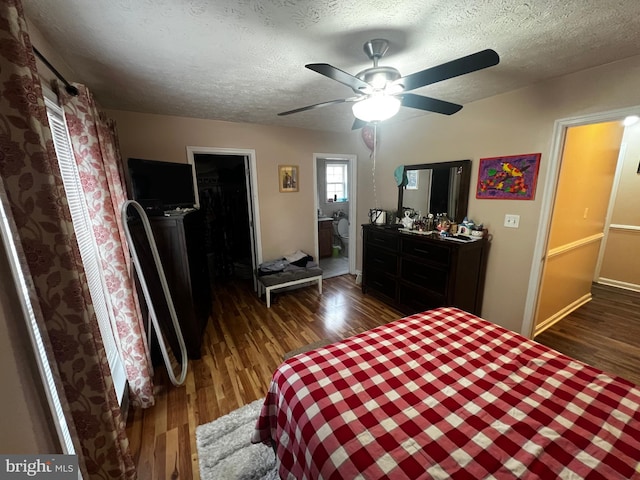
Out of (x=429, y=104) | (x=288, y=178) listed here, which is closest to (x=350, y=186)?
(x=288, y=178)

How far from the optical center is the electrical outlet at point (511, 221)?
93.8 inches

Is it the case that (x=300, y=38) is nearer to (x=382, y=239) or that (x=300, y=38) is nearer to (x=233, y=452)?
(x=382, y=239)

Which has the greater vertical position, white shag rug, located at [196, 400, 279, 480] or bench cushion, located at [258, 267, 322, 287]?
bench cushion, located at [258, 267, 322, 287]

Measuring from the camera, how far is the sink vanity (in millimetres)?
A: 2533

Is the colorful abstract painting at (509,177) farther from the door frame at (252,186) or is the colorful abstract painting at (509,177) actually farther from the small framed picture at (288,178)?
the door frame at (252,186)

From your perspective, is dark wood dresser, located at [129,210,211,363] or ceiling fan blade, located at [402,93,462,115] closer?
ceiling fan blade, located at [402,93,462,115]

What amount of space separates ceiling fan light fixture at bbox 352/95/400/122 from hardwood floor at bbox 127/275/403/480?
2096mm

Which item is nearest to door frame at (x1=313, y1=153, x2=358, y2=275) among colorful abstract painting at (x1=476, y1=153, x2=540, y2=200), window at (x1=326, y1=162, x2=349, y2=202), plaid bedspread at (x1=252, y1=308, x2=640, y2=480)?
window at (x1=326, y1=162, x2=349, y2=202)

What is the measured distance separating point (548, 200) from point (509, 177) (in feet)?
1.22

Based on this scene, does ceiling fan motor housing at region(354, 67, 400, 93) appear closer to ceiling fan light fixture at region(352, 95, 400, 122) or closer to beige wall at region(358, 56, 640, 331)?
ceiling fan light fixture at region(352, 95, 400, 122)

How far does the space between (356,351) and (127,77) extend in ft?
8.09

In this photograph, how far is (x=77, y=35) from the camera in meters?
1.34

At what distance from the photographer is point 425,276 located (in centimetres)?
276

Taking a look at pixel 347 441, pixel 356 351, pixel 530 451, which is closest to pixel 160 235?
pixel 356 351
